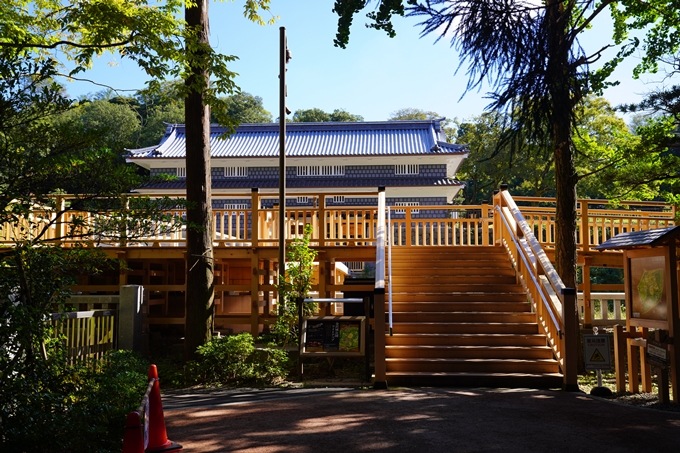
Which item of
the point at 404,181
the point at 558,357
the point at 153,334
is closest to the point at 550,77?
the point at 558,357

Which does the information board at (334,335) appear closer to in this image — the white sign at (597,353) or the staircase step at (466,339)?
the staircase step at (466,339)

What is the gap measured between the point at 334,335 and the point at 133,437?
5.99 metres

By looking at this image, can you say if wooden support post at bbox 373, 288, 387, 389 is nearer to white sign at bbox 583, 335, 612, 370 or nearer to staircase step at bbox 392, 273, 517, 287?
white sign at bbox 583, 335, 612, 370

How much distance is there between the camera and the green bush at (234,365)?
9188 millimetres

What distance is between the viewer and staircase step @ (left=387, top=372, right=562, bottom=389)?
8.39 metres

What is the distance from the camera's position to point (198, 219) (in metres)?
9.70

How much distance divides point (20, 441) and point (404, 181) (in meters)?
24.0

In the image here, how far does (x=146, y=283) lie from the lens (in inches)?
530

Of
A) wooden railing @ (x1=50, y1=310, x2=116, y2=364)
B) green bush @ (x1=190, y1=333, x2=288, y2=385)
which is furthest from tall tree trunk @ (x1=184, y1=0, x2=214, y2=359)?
wooden railing @ (x1=50, y1=310, x2=116, y2=364)

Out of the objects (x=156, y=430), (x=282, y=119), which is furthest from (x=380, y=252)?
(x=156, y=430)

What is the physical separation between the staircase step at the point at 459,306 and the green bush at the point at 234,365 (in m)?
2.22

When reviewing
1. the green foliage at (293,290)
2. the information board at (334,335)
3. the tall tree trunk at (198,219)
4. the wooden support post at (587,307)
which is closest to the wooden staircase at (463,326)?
the information board at (334,335)

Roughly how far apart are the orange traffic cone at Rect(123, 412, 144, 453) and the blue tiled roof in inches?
921

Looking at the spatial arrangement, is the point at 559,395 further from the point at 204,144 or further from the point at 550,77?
the point at 204,144
